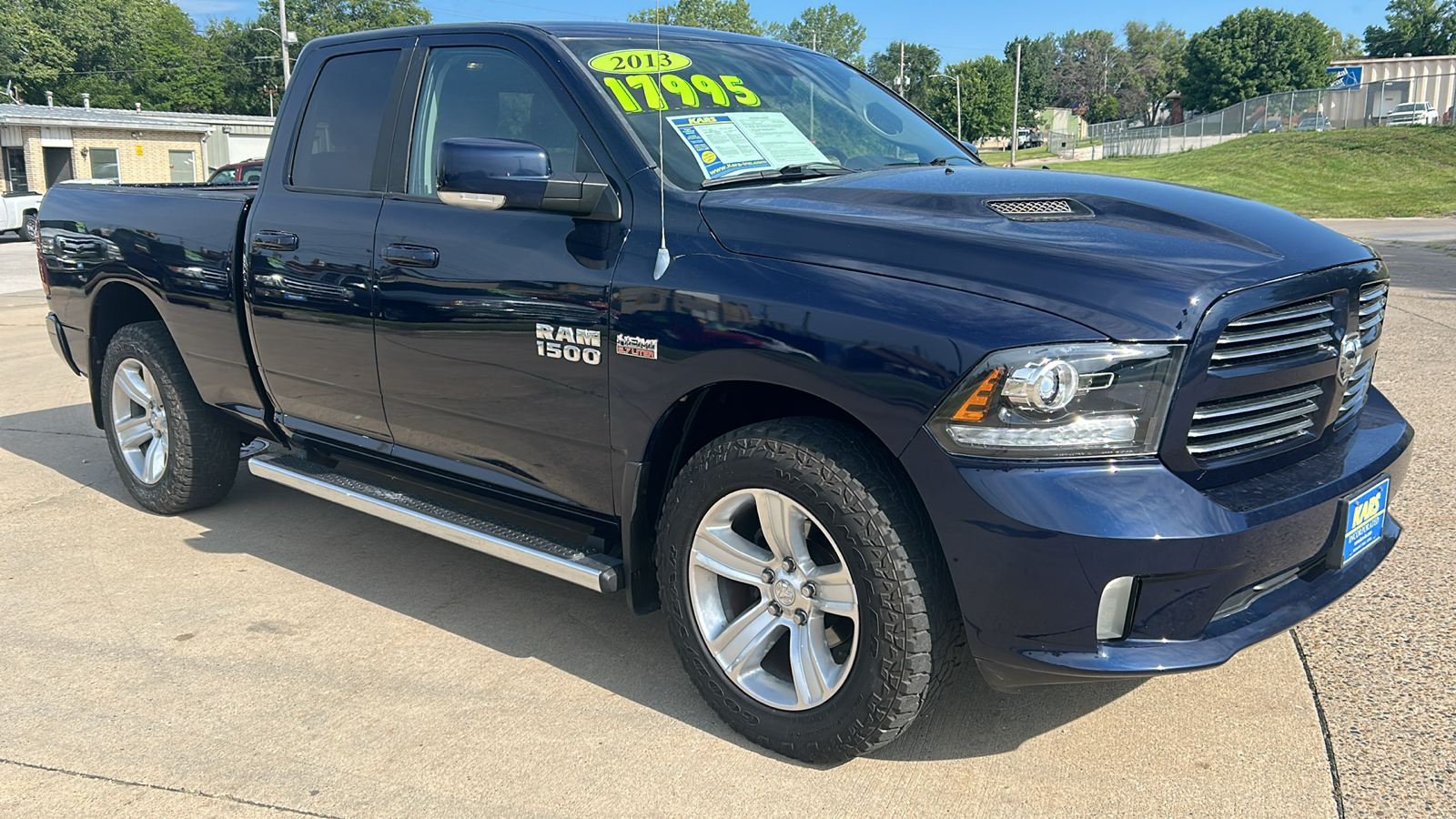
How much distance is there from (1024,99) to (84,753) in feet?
401

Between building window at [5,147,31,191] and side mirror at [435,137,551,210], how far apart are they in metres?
40.9

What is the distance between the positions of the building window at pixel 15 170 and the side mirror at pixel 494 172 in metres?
40.9

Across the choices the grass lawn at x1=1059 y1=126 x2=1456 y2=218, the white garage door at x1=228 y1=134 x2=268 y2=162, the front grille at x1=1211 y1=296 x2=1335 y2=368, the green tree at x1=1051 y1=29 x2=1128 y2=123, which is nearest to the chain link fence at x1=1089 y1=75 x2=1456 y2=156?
the grass lawn at x1=1059 y1=126 x2=1456 y2=218

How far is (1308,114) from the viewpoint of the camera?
4469 centimetres

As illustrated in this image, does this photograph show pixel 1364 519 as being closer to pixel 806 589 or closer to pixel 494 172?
pixel 806 589

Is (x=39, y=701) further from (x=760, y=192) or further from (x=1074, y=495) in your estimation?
(x=1074, y=495)

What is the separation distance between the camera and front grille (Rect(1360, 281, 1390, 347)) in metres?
2.98

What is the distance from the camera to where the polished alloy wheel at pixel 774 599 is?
9.45 feet

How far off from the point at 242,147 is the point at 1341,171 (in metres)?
39.1

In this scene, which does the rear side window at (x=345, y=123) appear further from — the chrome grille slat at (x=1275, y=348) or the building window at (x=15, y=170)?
the building window at (x=15, y=170)

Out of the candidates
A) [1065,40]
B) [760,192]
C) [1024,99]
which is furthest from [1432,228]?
[1065,40]

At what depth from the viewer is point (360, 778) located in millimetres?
2990

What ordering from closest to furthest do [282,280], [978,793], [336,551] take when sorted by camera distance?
[978,793] → [282,280] → [336,551]

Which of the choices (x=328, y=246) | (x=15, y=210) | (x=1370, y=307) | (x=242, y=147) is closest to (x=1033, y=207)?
(x=1370, y=307)
